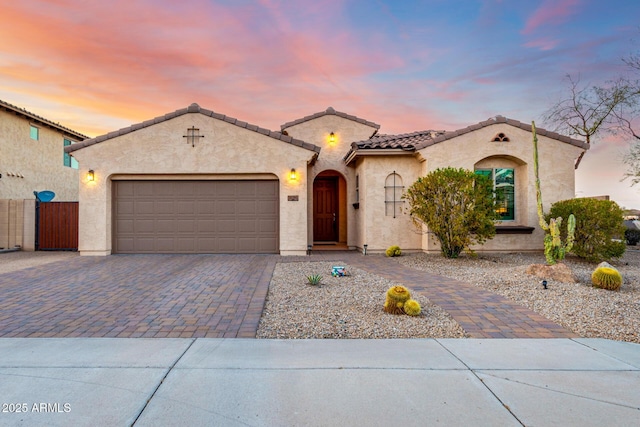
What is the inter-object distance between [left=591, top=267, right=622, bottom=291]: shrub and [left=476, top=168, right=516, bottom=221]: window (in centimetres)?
562

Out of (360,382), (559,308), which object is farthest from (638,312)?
(360,382)

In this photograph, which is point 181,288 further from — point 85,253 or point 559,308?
point 85,253

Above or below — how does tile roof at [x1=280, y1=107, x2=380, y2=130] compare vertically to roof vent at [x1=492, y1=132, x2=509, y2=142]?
above

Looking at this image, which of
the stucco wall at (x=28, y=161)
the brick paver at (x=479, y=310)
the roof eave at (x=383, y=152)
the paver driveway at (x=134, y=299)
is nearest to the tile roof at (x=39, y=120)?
the stucco wall at (x=28, y=161)

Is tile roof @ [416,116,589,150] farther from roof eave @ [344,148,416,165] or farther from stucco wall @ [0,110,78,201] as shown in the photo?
stucco wall @ [0,110,78,201]

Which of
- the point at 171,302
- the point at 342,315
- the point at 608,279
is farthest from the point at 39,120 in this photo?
the point at 608,279

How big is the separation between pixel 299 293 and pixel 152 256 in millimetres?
6921

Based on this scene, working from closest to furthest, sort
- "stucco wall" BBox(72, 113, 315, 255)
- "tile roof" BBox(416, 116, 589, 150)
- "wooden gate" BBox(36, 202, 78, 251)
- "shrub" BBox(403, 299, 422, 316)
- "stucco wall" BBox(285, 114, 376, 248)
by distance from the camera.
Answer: "shrub" BBox(403, 299, 422, 316) < "stucco wall" BBox(72, 113, 315, 255) < "tile roof" BBox(416, 116, 589, 150) < "wooden gate" BBox(36, 202, 78, 251) < "stucco wall" BBox(285, 114, 376, 248)

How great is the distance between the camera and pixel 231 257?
10.4 metres

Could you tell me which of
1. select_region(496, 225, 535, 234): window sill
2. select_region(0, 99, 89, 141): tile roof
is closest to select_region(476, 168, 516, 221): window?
select_region(496, 225, 535, 234): window sill

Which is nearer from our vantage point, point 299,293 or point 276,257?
point 299,293

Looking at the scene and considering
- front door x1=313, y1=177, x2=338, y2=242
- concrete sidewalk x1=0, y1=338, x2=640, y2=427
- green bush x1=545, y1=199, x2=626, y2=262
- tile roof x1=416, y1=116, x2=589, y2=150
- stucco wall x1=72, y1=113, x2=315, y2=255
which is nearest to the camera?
concrete sidewalk x1=0, y1=338, x2=640, y2=427

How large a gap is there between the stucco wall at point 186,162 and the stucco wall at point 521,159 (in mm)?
4343

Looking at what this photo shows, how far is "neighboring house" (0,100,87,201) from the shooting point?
1486 cm
